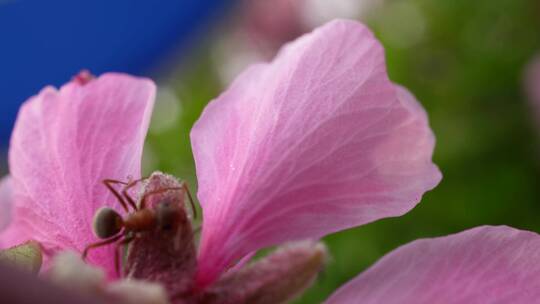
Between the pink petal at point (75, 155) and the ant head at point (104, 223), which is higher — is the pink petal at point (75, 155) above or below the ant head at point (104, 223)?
above

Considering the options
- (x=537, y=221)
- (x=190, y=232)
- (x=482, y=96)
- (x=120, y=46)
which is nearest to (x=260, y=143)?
(x=190, y=232)

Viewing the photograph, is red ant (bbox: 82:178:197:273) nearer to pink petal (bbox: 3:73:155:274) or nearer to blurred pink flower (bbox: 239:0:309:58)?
pink petal (bbox: 3:73:155:274)

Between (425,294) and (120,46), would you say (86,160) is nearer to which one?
(425,294)

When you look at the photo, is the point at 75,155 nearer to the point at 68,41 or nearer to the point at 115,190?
the point at 115,190

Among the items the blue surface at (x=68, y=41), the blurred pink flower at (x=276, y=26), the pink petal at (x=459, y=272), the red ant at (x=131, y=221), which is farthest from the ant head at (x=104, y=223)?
the blue surface at (x=68, y=41)

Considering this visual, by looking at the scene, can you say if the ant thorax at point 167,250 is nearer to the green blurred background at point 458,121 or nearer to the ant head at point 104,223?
the ant head at point 104,223

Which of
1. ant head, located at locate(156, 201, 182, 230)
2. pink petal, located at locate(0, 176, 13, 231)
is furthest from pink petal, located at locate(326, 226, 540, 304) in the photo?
pink petal, located at locate(0, 176, 13, 231)
